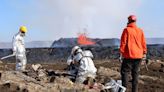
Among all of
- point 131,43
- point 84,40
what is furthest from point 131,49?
point 84,40

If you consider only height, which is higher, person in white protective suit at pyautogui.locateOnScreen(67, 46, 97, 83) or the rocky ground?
person in white protective suit at pyautogui.locateOnScreen(67, 46, 97, 83)

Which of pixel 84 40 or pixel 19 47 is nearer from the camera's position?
pixel 19 47

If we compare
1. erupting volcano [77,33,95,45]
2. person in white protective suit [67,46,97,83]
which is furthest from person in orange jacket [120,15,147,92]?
erupting volcano [77,33,95,45]

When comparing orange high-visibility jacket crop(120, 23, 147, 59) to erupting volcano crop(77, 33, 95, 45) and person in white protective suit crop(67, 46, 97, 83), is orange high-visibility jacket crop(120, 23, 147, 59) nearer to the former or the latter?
person in white protective suit crop(67, 46, 97, 83)

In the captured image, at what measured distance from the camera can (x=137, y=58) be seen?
13164mm

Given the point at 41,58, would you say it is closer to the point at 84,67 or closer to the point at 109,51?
the point at 109,51

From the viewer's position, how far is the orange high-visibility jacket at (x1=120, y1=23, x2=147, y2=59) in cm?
A: 1298

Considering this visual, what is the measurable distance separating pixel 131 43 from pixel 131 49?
16cm

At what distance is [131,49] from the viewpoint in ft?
42.9

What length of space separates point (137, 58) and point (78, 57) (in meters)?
3.02

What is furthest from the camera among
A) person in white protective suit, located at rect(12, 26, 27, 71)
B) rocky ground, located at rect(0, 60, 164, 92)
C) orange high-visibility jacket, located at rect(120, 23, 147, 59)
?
person in white protective suit, located at rect(12, 26, 27, 71)

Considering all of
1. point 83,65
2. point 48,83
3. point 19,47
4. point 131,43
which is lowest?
point 48,83

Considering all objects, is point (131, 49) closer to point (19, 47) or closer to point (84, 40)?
point (19, 47)

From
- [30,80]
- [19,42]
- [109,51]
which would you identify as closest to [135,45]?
[30,80]
